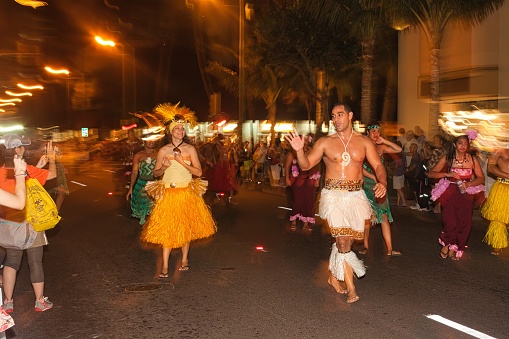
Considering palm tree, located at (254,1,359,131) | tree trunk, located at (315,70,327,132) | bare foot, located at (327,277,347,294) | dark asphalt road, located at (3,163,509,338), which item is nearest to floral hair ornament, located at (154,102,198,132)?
dark asphalt road, located at (3,163,509,338)

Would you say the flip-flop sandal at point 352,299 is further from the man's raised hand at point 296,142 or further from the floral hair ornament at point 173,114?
the floral hair ornament at point 173,114

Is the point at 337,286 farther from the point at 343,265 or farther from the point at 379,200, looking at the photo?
the point at 379,200

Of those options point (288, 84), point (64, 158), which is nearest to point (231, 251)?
point (288, 84)

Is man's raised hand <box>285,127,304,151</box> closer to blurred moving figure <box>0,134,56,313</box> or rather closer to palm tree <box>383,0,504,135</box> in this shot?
blurred moving figure <box>0,134,56,313</box>

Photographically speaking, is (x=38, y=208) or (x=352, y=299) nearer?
(x=38, y=208)

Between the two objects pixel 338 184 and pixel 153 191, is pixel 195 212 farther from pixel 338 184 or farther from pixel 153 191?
pixel 338 184

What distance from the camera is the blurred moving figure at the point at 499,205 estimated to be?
29.8 feet

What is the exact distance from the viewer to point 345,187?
262 inches

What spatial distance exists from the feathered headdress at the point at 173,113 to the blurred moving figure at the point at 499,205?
4625 millimetres

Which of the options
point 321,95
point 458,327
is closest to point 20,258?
point 458,327

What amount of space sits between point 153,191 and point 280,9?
16649mm

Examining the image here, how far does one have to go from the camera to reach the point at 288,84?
3284 cm

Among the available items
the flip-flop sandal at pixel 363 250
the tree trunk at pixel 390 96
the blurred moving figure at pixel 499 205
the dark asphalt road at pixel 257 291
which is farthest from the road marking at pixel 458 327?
the tree trunk at pixel 390 96

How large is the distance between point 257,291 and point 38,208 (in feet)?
8.69
